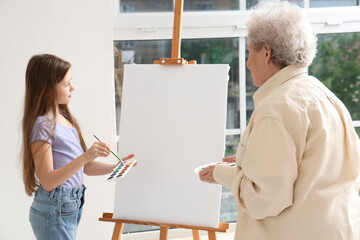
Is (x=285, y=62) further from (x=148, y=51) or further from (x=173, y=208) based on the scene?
(x=148, y=51)

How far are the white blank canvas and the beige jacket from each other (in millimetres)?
695

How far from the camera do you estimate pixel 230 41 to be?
11.9 ft

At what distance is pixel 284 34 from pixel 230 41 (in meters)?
2.09

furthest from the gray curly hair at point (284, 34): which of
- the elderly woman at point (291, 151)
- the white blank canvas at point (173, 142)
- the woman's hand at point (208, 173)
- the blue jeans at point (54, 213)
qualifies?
the blue jeans at point (54, 213)

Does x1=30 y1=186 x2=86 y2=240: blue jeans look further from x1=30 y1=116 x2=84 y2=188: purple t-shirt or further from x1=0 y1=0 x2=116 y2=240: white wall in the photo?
x1=0 y1=0 x2=116 y2=240: white wall

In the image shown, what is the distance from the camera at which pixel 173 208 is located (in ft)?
7.59

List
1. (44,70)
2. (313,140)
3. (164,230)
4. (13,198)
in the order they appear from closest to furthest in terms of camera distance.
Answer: (313,140) < (44,70) < (164,230) < (13,198)

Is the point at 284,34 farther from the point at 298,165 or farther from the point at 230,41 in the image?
the point at 230,41

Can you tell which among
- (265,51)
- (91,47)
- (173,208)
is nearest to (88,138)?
(91,47)

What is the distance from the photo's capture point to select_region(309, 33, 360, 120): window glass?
3727 millimetres

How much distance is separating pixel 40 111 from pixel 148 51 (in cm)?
161

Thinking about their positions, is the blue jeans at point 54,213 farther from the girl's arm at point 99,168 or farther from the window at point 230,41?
the window at point 230,41

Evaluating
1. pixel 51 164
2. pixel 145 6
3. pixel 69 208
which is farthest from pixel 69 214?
pixel 145 6

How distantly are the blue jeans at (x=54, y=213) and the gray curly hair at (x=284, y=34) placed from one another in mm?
1014
